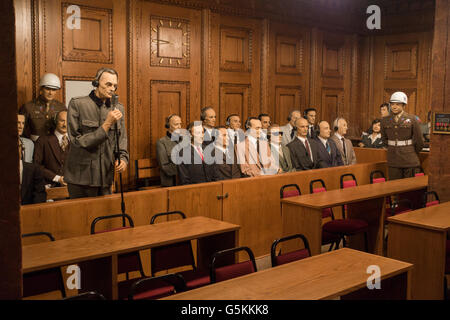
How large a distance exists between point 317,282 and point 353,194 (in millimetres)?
2524

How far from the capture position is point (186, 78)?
25.1 feet

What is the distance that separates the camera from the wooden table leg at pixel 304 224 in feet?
14.4

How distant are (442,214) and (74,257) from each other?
2.99 m

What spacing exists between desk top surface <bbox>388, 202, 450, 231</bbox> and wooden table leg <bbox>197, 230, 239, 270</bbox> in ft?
4.31

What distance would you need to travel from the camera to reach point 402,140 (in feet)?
22.8

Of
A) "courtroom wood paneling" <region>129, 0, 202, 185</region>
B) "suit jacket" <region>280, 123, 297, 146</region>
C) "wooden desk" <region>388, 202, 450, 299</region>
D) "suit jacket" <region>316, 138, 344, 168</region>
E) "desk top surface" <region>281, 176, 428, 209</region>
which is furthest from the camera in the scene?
"suit jacket" <region>280, 123, 297, 146</region>

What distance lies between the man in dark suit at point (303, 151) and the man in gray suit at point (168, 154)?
154 centimetres

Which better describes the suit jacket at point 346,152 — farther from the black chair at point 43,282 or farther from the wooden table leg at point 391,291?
the black chair at point 43,282

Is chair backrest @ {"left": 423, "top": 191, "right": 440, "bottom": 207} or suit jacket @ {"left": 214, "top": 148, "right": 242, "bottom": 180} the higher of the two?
suit jacket @ {"left": 214, "top": 148, "right": 242, "bottom": 180}

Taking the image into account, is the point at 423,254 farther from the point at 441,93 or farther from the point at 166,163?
the point at 166,163

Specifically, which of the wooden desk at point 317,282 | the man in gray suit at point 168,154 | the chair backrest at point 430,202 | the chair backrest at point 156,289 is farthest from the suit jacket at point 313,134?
the chair backrest at point 156,289

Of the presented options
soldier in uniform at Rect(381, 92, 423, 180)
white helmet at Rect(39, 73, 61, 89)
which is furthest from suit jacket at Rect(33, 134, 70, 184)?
soldier in uniform at Rect(381, 92, 423, 180)

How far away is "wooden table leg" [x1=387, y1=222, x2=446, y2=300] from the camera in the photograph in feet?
12.4

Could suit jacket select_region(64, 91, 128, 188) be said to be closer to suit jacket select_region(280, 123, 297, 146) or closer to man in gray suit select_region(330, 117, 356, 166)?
man in gray suit select_region(330, 117, 356, 166)
